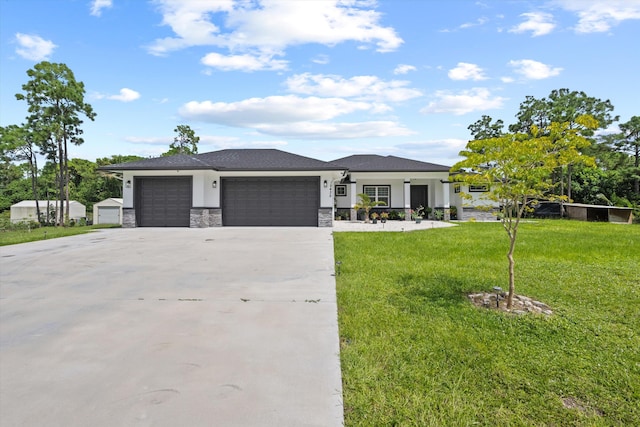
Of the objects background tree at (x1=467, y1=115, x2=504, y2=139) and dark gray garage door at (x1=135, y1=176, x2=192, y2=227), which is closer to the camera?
dark gray garage door at (x1=135, y1=176, x2=192, y2=227)

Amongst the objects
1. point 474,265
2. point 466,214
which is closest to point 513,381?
point 474,265

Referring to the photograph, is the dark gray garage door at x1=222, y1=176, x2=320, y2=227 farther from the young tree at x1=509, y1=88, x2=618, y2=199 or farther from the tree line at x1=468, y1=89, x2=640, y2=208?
the young tree at x1=509, y1=88, x2=618, y2=199

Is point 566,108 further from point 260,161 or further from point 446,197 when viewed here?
point 260,161

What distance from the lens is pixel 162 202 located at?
1709cm

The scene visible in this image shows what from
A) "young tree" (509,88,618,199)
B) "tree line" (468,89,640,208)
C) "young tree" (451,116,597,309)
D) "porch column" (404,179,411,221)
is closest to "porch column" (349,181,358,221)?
"porch column" (404,179,411,221)

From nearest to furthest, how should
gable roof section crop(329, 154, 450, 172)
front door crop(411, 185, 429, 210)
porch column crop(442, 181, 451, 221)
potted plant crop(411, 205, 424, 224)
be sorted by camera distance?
1. potted plant crop(411, 205, 424, 224)
2. gable roof section crop(329, 154, 450, 172)
3. porch column crop(442, 181, 451, 221)
4. front door crop(411, 185, 429, 210)

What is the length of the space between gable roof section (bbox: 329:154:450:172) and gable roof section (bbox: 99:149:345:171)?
Answer: 170 inches

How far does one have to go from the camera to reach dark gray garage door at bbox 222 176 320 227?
17219 mm

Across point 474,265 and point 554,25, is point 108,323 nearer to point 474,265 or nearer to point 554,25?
point 474,265

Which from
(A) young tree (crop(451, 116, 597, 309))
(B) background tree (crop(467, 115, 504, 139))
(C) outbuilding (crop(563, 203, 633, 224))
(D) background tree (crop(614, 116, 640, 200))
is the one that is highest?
(B) background tree (crop(467, 115, 504, 139))

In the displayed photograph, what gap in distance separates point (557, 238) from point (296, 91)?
12302 millimetres

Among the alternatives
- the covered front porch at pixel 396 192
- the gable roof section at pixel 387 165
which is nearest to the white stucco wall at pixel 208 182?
the gable roof section at pixel 387 165

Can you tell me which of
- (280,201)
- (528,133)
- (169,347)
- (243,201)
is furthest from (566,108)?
(169,347)

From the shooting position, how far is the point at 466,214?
21.8 meters
